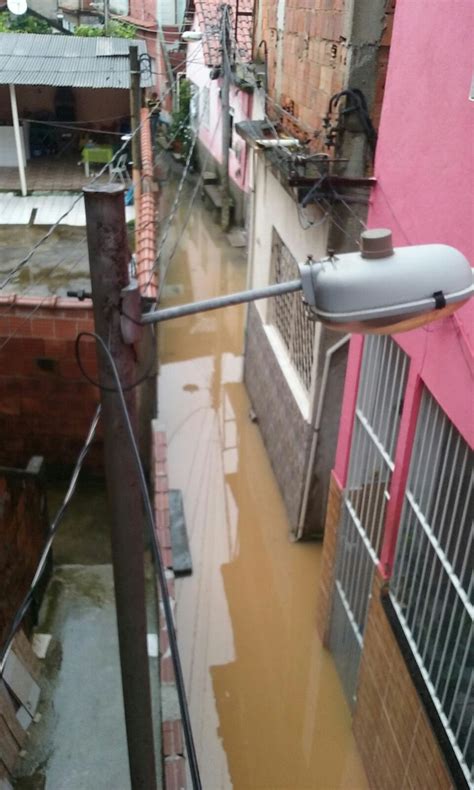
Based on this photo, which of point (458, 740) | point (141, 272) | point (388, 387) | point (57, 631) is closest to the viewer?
point (458, 740)

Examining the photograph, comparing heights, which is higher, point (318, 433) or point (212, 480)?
point (318, 433)

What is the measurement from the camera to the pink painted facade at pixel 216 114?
1605 centimetres

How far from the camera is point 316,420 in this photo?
723cm

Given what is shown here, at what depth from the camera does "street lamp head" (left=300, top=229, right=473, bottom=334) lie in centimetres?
221

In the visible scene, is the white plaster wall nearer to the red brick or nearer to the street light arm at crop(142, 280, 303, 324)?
the red brick

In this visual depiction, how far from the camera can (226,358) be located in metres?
12.1

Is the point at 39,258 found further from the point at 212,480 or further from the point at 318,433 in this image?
the point at 318,433

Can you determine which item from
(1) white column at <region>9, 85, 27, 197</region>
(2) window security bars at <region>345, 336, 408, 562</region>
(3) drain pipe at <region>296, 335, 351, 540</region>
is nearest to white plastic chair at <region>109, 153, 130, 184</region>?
(2) window security bars at <region>345, 336, 408, 562</region>

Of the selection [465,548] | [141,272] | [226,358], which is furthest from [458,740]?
[226,358]

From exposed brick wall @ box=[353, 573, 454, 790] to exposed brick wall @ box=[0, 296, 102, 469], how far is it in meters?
4.09

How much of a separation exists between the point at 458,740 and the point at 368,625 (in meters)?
1.41

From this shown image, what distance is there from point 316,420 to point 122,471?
15.3ft

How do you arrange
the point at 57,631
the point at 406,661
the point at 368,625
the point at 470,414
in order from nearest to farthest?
the point at 470,414
the point at 406,661
the point at 368,625
the point at 57,631

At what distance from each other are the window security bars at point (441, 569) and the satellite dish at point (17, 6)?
20.6 meters
